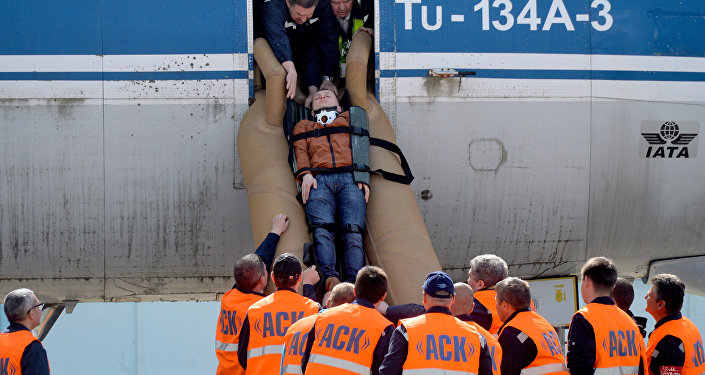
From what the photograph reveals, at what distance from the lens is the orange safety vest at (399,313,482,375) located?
3.86 m

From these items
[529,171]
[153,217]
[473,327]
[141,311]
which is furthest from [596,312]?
[141,311]

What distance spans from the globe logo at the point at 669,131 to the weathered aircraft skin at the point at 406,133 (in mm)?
16

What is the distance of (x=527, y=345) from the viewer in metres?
4.30

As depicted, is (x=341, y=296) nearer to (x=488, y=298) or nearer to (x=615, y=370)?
(x=488, y=298)

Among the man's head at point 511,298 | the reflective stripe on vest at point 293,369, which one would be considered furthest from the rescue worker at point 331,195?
the man's head at point 511,298

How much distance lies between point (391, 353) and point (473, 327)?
1.59 ft

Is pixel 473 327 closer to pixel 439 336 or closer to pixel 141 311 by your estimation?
pixel 439 336

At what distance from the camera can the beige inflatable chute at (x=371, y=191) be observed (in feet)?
19.6

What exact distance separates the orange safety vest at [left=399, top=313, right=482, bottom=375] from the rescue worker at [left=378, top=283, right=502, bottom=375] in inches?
4.5

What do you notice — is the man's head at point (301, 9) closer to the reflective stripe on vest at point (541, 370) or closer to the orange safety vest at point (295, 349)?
the orange safety vest at point (295, 349)

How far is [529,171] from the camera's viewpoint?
7.33 metres

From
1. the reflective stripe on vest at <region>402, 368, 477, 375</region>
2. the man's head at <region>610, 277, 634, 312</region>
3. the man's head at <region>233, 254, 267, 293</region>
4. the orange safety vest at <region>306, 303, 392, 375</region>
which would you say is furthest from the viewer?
the man's head at <region>610, 277, 634, 312</region>

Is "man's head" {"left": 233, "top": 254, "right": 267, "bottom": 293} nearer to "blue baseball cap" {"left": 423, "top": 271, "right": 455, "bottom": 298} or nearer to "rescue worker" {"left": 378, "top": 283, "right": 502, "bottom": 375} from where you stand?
"rescue worker" {"left": 378, "top": 283, "right": 502, "bottom": 375}

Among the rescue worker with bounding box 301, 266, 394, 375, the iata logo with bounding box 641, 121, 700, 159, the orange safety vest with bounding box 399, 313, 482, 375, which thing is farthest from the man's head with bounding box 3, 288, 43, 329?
the iata logo with bounding box 641, 121, 700, 159
